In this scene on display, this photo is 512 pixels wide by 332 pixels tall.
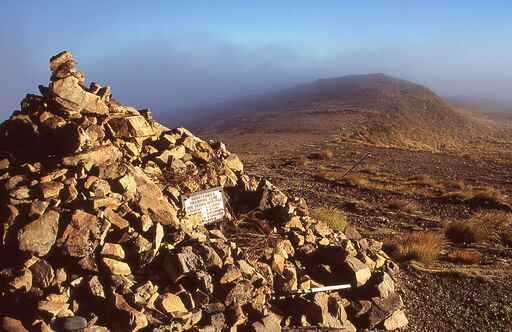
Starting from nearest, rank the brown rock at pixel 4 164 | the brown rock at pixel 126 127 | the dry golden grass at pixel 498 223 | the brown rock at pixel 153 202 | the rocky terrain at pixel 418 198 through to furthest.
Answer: the brown rock at pixel 153 202
the brown rock at pixel 4 164
the brown rock at pixel 126 127
the rocky terrain at pixel 418 198
the dry golden grass at pixel 498 223

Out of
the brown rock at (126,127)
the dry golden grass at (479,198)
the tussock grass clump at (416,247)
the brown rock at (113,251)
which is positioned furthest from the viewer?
the dry golden grass at (479,198)

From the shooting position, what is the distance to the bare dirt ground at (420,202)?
810 cm

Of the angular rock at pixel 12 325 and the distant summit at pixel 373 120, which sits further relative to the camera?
the distant summit at pixel 373 120

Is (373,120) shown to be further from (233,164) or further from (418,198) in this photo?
(233,164)

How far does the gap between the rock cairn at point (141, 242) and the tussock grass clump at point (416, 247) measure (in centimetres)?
124

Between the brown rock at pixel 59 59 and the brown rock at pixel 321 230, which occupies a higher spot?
the brown rock at pixel 59 59

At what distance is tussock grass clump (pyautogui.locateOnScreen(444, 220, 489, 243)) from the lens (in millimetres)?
11492

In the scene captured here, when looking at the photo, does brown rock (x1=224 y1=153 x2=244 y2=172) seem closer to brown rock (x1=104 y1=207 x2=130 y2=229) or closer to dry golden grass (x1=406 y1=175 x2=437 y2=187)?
brown rock (x1=104 y1=207 x2=130 y2=229)

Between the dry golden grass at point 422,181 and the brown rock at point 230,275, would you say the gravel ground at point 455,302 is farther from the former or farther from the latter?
the dry golden grass at point 422,181

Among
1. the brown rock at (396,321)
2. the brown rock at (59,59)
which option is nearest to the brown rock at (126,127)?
the brown rock at (59,59)

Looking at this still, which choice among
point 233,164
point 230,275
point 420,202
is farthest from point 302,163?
point 230,275

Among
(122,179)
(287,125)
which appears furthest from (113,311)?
(287,125)

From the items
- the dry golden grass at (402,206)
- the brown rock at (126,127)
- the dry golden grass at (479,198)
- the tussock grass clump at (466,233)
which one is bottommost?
the dry golden grass at (479,198)

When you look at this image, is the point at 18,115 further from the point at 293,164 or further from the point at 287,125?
the point at 287,125
